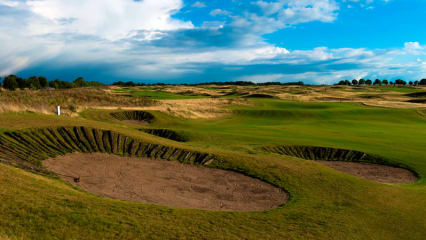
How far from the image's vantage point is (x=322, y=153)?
26.8 meters

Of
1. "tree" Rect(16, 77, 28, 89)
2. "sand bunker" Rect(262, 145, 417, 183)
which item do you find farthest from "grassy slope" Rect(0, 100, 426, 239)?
"tree" Rect(16, 77, 28, 89)

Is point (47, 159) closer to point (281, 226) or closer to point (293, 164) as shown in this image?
point (281, 226)

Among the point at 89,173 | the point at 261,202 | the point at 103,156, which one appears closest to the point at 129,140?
the point at 103,156

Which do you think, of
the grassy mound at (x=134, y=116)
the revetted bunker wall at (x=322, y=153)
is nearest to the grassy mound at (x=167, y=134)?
the revetted bunker wall at (x=322, y=153)

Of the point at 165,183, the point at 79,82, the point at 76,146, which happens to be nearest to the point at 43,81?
the point at 79,82

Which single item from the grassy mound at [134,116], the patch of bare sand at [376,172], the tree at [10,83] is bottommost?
the patch of bare sand at [376,172]

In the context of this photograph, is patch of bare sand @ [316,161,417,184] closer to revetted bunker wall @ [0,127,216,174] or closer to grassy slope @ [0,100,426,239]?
grassy slope @ [0,100,426,239]

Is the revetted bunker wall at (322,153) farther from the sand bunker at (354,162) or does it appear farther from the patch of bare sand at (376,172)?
the patch of bare sand at (376,172)

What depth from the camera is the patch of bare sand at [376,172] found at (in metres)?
20.5

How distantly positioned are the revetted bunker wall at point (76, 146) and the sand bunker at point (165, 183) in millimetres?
840

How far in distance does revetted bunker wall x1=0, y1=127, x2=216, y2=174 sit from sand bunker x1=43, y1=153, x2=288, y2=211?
A: 0.84 metres

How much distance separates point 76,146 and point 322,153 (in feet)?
66.4

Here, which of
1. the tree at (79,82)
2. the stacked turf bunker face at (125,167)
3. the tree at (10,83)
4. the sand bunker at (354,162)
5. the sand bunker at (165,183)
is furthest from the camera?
the tree at (79,82)

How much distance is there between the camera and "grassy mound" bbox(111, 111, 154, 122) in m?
48.8
